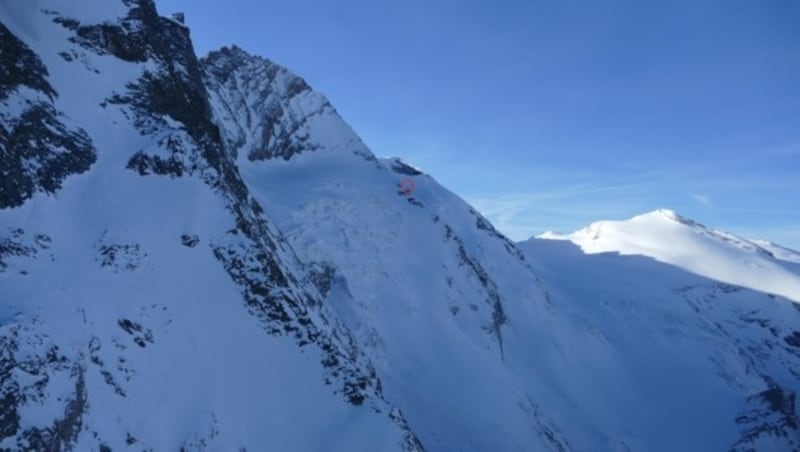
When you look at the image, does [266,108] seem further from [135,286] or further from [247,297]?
[135,286]

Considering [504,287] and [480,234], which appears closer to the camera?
[504,287]

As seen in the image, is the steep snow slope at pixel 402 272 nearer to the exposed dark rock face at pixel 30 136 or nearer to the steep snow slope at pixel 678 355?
the steep snow slope at pixel 678 355

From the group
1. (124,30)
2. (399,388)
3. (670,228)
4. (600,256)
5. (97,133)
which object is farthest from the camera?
(670,228)

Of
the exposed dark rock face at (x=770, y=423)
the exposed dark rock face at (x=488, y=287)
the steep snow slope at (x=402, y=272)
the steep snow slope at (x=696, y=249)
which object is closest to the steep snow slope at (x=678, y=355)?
the exposed dark rock face at (x=770, y=423)

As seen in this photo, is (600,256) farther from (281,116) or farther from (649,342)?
(281,116)

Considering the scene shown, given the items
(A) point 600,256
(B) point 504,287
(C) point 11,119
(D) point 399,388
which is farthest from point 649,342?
(C) point 11,119
